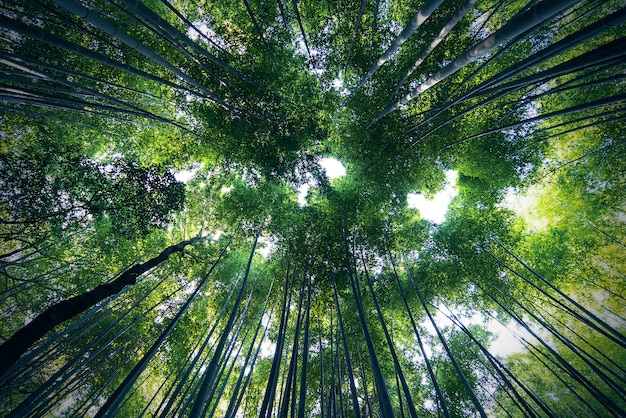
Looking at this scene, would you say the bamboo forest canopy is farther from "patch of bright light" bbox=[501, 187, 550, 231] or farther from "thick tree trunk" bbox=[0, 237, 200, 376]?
"thick tree trunk" bbox=[0, 237, 200, 376]

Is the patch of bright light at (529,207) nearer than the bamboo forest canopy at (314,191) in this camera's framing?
No

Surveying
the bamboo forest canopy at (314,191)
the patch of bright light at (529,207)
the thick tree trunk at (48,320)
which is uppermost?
the patch of bright light at (529,207)

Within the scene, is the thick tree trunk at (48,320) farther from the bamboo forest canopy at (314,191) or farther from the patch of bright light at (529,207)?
the patch of bright light at (529,207)

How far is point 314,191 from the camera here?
7348mm

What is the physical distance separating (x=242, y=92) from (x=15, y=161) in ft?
14.1

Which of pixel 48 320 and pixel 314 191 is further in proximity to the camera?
pixel 314 191

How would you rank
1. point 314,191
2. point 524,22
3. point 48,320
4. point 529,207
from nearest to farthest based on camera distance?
point 524,22, point 48,320, point 314,191, point 529,207

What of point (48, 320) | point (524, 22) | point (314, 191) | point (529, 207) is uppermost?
point (529, 207)

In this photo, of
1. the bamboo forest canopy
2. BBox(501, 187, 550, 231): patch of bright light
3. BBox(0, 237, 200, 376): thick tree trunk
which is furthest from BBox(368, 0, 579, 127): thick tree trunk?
BBox(501, 187, 550, 231): patch of bright light

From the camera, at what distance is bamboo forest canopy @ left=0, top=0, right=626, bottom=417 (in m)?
5.25

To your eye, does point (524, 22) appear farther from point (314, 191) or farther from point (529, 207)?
point (529, 207)

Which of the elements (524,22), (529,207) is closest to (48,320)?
(524,22)

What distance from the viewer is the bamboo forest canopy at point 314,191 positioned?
207 inches

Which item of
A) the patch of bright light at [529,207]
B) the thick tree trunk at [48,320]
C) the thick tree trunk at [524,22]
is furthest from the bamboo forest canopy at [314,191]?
the thick tree trunk at [524,22]
